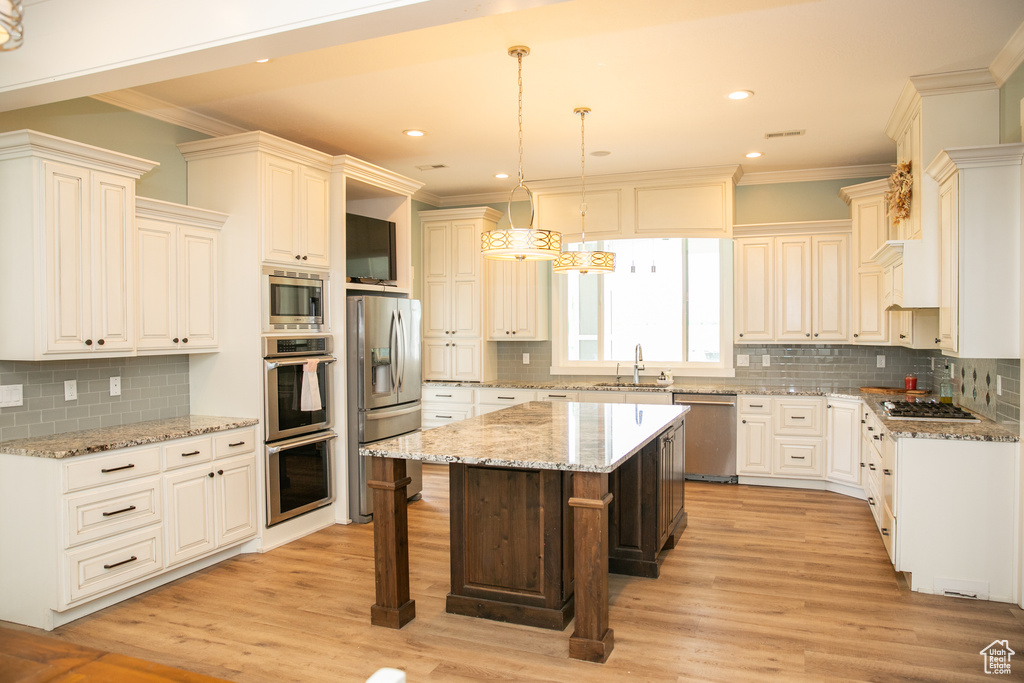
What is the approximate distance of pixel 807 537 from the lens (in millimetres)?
4617

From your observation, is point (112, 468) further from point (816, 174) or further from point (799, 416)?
point (816, 174)

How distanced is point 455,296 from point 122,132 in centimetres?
358

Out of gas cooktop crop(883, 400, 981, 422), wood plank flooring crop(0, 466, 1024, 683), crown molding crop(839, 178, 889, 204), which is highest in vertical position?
crown molding crop(839, 178, 889, 204)

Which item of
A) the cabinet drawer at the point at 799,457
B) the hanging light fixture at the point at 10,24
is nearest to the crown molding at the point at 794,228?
the cabinet drawer at the point at 799,457

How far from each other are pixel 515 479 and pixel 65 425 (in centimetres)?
252

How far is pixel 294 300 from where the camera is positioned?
184 inches

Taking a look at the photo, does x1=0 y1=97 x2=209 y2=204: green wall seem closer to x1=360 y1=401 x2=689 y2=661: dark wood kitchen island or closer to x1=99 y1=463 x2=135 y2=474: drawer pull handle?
x1=99 y1=463 x2=135 y2=474: drawer pull handle

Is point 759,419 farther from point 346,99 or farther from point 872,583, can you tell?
point 346,99

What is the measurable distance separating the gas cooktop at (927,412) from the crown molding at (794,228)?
2.08 metres

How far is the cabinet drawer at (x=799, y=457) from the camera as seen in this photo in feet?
19.4

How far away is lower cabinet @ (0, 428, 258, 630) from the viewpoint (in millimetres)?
3234

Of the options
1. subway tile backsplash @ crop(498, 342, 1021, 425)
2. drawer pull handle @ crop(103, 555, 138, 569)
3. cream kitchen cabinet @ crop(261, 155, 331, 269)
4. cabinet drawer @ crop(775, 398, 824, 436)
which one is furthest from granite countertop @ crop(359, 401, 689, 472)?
subway tile backsplash @ crop(498, 342, 1021, 425)

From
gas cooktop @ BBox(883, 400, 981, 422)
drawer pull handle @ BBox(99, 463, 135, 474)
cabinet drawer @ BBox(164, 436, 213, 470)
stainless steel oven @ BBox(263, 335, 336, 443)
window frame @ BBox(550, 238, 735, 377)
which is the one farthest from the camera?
window frame @ BBox(550, 238, 735, 377)

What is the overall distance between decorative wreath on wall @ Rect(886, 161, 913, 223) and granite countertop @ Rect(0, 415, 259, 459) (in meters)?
4.44
